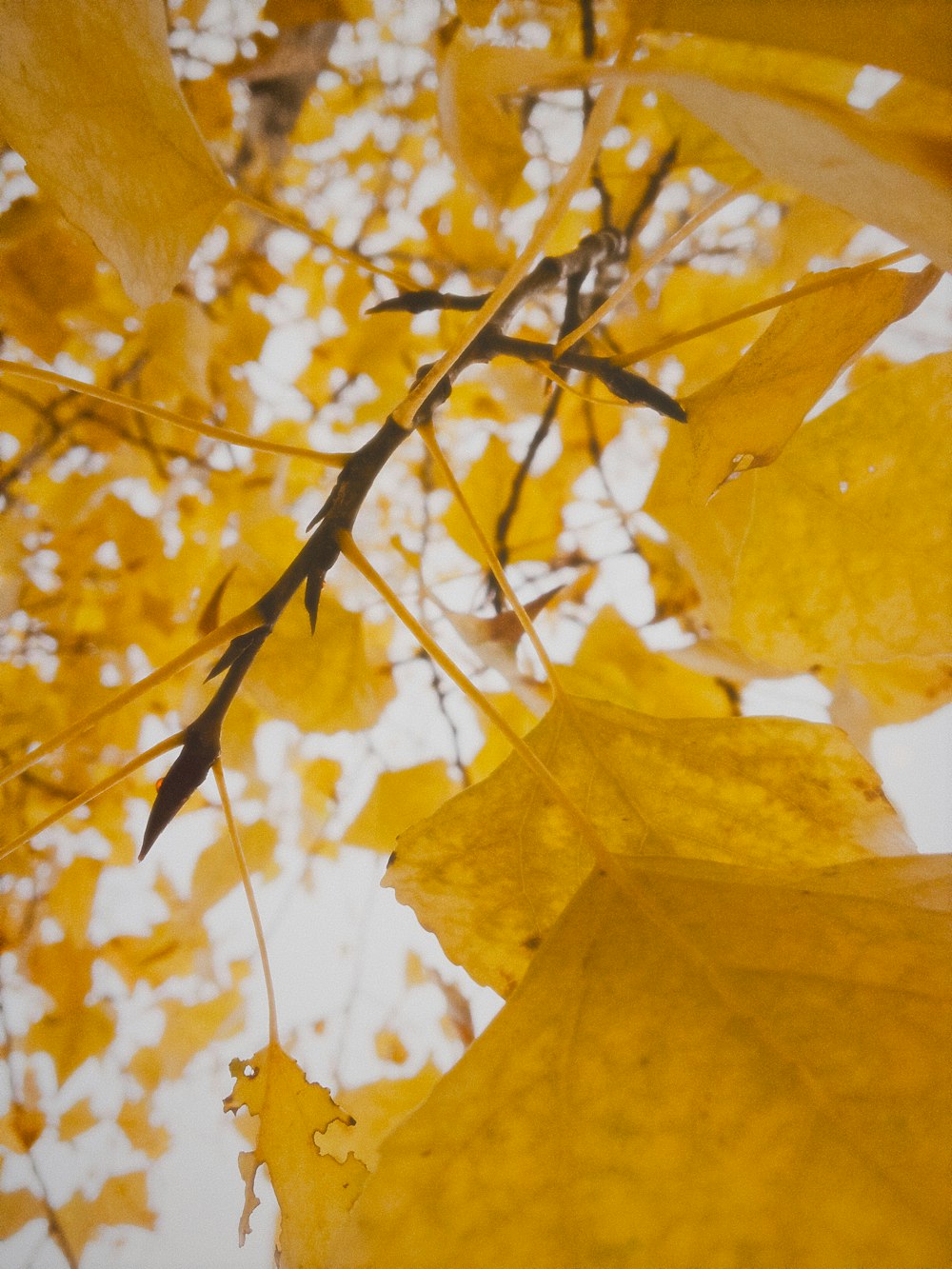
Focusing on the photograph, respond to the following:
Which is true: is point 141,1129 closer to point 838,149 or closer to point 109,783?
point 109,783

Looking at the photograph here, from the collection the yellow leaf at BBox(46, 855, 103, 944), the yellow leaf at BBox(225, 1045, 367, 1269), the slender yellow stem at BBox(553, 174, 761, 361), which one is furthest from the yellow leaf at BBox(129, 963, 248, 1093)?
the slender yellow stem at BBox(553, 174, 761, 361)

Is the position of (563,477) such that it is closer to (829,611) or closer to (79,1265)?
(829,611)

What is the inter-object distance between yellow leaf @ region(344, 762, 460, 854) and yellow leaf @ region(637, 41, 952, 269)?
0.38m

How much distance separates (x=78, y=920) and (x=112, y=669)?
0.21 m

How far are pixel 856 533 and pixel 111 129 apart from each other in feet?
0.95

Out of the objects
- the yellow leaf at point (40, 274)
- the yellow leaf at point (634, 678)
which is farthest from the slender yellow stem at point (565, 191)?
the yellow leaf at point (40, 274)

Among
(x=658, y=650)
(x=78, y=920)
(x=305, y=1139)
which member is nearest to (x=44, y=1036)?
(x=78, y=920)

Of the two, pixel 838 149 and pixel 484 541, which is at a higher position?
pixel 484 541

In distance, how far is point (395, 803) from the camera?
0.45m

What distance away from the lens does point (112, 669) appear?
56 centimetres

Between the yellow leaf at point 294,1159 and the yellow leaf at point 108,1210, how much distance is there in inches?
20.3

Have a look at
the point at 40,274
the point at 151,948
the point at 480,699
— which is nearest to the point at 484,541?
the point at 480,699

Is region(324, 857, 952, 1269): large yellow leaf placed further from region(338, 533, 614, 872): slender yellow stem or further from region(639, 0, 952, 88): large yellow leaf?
region(639, 0, 952, 88): large yellow leaf

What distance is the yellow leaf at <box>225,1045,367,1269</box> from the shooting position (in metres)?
0.23
